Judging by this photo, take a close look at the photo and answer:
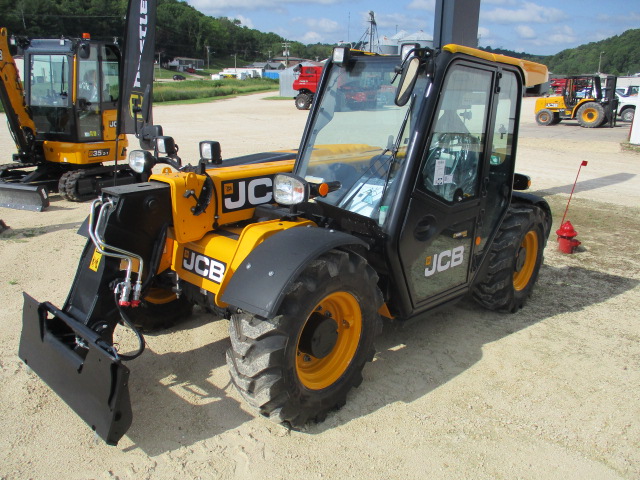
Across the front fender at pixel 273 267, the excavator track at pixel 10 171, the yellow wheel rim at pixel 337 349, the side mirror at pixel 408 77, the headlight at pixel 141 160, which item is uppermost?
the side mirror at pixel 408 77

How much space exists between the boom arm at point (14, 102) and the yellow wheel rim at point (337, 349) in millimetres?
8631

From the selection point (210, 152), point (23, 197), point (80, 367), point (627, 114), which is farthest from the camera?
point (627, 114)

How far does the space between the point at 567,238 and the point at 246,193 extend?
4.54 meters

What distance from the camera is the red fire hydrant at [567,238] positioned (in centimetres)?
650

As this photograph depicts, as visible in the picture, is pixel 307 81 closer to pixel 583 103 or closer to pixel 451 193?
pixel 583 103

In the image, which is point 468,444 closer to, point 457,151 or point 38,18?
point 457,151

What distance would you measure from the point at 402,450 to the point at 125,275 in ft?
6.35

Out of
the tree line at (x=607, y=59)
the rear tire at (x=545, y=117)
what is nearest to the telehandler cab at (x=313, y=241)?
the rear tire at (x=545, y=117)

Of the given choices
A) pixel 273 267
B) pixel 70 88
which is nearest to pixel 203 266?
pixel 273 267

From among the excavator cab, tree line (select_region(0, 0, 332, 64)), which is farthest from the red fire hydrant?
tree line (select_region(0, 0, 332, 64))

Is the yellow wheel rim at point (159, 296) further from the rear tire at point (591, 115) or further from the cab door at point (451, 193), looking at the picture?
the rear tire at point (591, 115)

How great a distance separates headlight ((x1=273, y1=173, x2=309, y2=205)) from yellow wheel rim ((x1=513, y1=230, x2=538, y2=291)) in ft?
8.67

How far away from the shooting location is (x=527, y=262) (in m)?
5.08

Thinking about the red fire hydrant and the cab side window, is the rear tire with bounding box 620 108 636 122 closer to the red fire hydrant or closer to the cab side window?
the red fire hydrant
